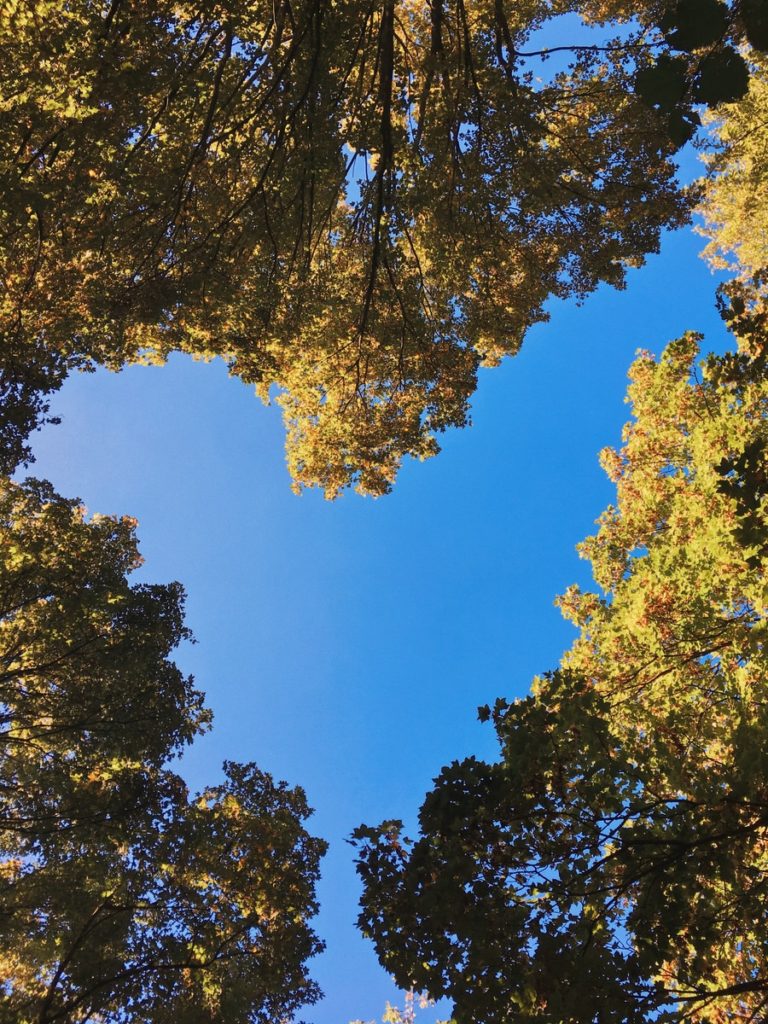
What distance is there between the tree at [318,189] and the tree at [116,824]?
151 inches

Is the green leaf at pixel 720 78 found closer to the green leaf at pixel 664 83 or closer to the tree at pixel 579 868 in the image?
the green leaf at pixel 664 83

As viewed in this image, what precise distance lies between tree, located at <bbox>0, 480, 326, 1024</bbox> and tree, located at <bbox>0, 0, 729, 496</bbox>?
12.6 feet

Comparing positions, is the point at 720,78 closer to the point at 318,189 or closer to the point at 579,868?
the point at 579,868

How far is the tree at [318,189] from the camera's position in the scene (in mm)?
7066

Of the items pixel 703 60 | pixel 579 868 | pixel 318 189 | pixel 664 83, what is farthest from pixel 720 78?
pixel 318 189

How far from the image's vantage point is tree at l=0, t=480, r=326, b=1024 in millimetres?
9117

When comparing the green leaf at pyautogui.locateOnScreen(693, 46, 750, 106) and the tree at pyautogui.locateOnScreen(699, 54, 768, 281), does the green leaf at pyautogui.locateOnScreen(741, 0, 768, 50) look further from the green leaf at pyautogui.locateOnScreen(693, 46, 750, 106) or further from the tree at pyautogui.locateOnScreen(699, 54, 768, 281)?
the tree at pyautogui.locateOnScreen(699, 54, 768, 281)

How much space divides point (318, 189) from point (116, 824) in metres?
10.1

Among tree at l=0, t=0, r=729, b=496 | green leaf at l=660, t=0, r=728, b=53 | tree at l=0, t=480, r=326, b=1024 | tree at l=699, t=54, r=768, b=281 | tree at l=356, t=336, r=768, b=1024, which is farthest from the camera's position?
tree at l=699, t=54, r=768, b=281

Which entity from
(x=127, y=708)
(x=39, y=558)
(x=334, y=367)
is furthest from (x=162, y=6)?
(x=127, y=708)

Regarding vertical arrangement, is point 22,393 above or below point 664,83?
above

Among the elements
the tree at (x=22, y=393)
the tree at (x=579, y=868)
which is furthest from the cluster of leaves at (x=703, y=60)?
the tree at (x=22, y=393)

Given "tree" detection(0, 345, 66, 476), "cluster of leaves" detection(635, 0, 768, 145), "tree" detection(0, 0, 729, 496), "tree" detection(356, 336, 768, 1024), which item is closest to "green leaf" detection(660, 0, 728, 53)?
"cluster of leaves" detection(635, 0, 768, 145)

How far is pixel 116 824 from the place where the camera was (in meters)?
9.74
